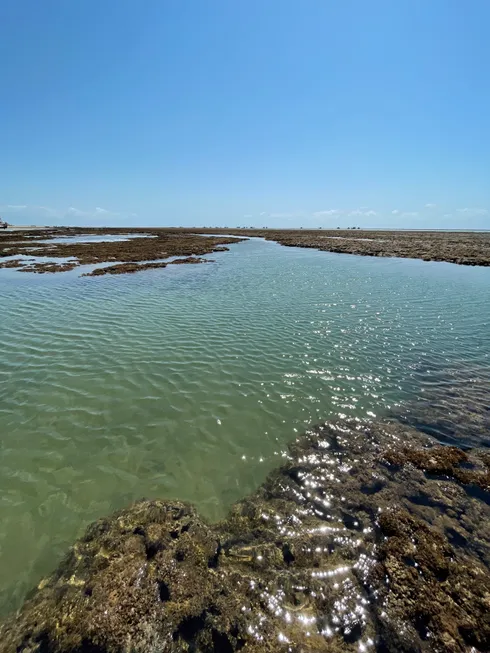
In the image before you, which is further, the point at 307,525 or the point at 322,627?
the point at 307,525

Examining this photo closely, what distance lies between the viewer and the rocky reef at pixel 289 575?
4695 mm

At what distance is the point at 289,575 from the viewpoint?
5629mm

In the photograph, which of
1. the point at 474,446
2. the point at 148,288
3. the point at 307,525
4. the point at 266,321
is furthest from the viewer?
the point at 148,288

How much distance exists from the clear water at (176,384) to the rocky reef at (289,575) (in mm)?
758

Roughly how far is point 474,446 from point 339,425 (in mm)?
3952

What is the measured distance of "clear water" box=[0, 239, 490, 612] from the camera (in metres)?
7.40

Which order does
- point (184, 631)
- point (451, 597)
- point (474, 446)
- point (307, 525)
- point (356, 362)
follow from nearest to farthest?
point (184, 631) → point (451, 597) → point (307, 525) → point (474, 446) → point (356, 362)

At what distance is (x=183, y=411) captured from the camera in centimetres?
1051

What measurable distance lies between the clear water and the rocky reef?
758 mm

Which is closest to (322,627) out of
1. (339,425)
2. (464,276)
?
(339,425)

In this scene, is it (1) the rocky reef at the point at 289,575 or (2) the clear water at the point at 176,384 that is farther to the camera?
(2) the clear water at the point at 176,384

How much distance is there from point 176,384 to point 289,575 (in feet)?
25.6

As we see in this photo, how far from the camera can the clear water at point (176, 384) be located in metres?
7.40

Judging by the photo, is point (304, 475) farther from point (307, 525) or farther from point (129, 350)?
point (129, 350)
